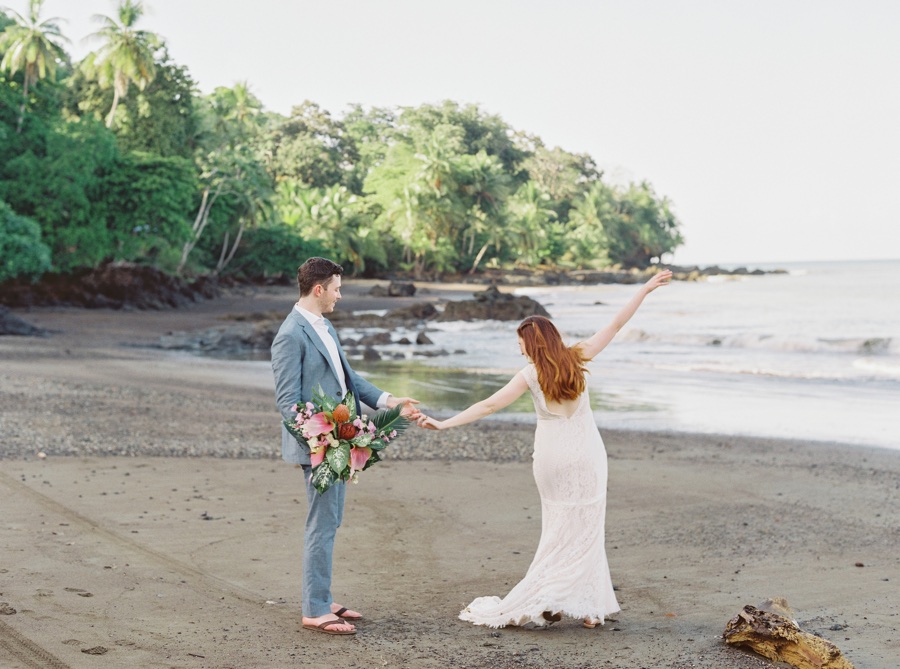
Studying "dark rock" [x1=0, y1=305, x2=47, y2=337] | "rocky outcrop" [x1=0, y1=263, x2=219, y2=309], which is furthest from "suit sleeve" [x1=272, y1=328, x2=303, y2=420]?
"rocky outcrop" [x1=0, y1=263, x2=219, y2=309]

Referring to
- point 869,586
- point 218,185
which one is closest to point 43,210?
point 218,185

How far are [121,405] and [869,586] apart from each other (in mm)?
9420

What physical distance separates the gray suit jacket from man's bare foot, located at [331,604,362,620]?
76 cm

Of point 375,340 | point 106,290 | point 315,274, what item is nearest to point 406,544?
point 315,274

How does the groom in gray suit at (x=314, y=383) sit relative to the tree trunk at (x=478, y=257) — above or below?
below

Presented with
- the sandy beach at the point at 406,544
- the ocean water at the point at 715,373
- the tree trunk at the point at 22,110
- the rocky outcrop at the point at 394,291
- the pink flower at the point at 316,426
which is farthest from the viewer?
the rocky outcrop at the point at 394,291

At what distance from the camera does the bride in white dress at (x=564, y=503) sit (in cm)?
469

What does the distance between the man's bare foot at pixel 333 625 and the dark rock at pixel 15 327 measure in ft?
68.6

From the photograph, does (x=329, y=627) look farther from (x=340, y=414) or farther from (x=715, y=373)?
(x=715, y=373)

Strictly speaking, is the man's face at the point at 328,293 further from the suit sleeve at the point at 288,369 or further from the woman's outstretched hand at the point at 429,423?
the woman's outstretched hand at the point at 429,423

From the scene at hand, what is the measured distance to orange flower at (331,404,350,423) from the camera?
4.46 meters

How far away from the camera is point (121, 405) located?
1262 centimetres

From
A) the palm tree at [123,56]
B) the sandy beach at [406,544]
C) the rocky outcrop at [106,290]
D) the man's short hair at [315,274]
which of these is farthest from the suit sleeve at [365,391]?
the palm tree at [123,56]

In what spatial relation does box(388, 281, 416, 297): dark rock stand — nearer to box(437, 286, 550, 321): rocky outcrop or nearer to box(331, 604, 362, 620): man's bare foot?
box(437, 286, 550, 321): rocky outcrop
